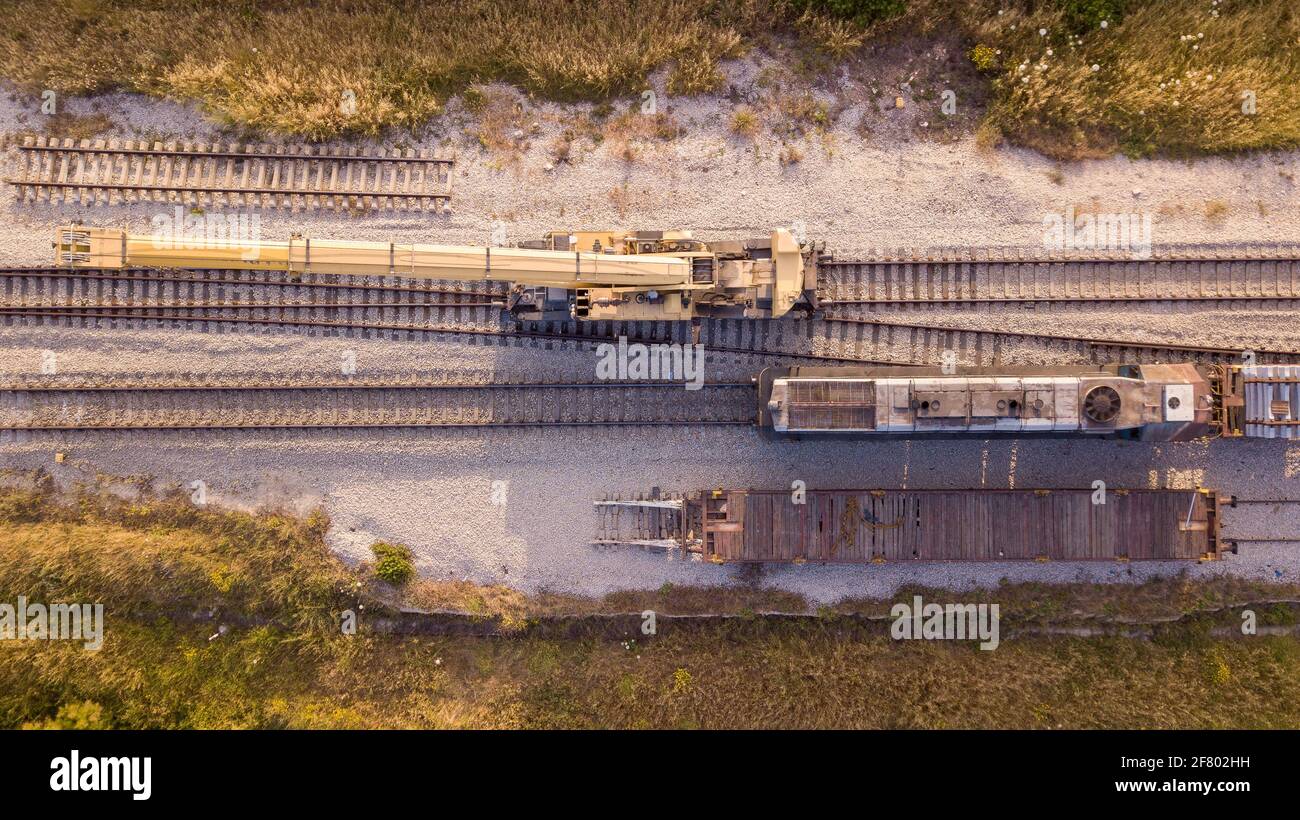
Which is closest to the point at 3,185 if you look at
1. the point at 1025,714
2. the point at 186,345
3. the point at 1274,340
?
the point at 186,345

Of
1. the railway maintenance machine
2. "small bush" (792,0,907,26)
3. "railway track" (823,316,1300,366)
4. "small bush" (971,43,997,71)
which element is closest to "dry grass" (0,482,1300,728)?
"railway track" (823,316,1300,366)

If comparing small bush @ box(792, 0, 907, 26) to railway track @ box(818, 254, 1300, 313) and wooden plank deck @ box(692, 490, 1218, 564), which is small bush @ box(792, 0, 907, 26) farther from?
wooden plank deck @ box(692, 490, 1218, 564)

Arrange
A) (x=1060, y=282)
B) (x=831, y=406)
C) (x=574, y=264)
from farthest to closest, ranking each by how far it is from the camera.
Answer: (x=1060, y=282) < (x=831, y=406) < (x=574, y=264)

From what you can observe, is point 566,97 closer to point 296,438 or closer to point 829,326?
point 829,326

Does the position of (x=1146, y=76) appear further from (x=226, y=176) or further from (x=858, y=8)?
(x=226, y=176)

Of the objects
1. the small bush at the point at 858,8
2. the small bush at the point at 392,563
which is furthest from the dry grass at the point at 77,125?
the small bush at the point at 858,8

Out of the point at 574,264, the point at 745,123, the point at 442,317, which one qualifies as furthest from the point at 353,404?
the point at 745,123
